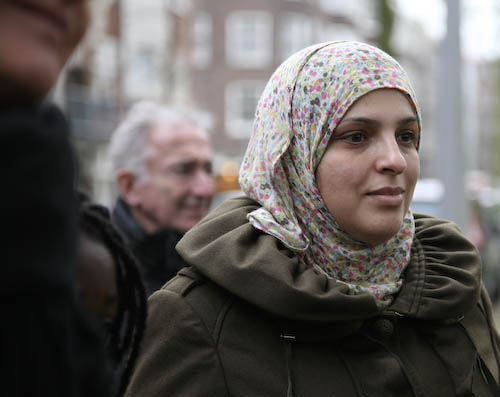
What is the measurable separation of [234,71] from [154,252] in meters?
37.2

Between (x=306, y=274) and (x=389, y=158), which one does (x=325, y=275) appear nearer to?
(x=306, y=274)

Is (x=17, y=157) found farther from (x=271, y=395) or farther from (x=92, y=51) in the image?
(x=92, y=51)

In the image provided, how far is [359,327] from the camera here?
2.21m

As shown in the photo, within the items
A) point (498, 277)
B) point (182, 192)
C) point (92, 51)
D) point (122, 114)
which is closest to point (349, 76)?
point (182, 192)

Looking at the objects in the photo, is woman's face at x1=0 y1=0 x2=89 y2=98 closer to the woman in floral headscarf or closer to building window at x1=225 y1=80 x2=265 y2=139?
the woman in floral headscarf

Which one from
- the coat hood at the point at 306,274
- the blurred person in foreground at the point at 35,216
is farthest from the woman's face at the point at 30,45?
the coat hood at the point at 306,274

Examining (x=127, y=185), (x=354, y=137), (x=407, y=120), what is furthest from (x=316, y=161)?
(x=127, y=185)

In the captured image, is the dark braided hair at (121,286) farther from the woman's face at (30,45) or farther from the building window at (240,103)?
the building window at (240,103)

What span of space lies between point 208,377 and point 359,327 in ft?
1.44

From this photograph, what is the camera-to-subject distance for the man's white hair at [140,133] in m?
4.49

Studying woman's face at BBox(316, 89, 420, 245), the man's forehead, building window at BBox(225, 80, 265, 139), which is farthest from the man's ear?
building window at BBox(225, 80, 265, 139)

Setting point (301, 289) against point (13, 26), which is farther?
point (301, 289)

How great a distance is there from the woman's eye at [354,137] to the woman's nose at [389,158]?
0.06 m

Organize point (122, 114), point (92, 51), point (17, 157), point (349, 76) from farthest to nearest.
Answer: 1. point (122, 114)
2. point (92, 51)
3. point (349, 76)
4. point (17, 157)
